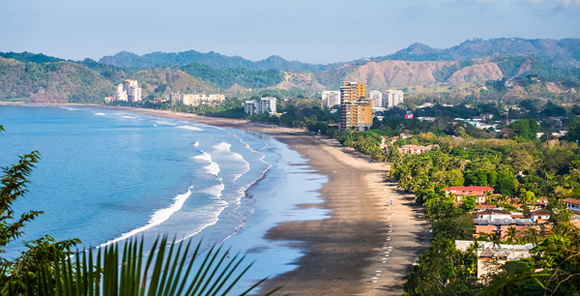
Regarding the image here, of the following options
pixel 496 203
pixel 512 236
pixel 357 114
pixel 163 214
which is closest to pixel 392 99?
pixel 357 114

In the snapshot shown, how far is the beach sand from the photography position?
2602cm

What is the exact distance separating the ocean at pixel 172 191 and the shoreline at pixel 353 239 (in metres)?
1.14

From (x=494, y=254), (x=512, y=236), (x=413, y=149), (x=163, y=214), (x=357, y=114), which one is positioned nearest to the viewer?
(x=494, y=254)

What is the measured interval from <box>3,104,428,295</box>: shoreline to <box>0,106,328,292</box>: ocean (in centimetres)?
114

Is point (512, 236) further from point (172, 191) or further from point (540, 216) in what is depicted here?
point (172, 191)

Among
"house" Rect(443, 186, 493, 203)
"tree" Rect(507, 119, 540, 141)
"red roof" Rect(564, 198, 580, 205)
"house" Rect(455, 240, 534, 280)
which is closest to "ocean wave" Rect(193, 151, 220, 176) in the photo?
"house" Rect(443, 186, 493, 203)

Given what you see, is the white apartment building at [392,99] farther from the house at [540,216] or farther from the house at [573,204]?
the house at [540,216]

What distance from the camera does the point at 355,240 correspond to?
109 feet

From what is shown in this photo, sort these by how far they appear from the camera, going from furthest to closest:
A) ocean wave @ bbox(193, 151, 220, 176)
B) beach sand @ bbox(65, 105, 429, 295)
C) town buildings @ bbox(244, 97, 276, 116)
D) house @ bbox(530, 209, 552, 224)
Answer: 1. town buildings @ bbox(244, 97, 276, 116)
2. ocean wave @ bbox(193, 151, 220, 176)
3. house @ bbox(530, 209, 552, 224)
4. beach sand @ bbox(65, 105, 429, 295)

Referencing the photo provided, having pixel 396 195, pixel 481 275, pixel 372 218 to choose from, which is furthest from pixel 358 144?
pixel 481 275

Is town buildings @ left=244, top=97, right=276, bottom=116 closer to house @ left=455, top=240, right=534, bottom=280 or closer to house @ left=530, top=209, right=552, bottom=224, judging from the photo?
→ house @ left=530, top=209, right=552, bottom=224

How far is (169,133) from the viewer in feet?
360

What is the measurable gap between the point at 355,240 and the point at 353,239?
29cm

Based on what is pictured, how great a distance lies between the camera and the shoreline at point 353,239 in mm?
26031
